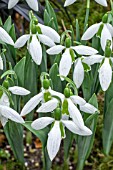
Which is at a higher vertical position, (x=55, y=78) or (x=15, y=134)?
(x=55, y=78)

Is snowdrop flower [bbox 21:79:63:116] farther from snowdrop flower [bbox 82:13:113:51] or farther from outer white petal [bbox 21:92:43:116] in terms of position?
snowdrop flower [bbox 82:13:113:51]

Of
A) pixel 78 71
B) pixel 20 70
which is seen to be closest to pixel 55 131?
pixel 78 71

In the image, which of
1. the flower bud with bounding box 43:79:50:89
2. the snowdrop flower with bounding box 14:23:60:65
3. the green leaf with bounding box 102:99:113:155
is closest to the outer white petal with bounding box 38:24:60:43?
the snowdrop flower with bounding box 14:23:60:65

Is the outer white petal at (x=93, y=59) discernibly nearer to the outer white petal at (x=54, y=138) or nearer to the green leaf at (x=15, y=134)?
the outer white petal at (x=54, y=138)

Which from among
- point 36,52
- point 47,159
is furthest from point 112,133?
point 36,52

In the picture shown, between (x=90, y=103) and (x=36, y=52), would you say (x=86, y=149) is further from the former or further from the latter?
(x=36, y=52)

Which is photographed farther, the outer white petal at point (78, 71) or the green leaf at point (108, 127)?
the green leaf at point (108, 127)

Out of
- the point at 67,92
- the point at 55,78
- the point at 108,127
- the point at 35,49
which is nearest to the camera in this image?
the point at 67,92

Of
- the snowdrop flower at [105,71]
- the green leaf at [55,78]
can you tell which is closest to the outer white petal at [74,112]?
the snowdrop flower at [105,71]

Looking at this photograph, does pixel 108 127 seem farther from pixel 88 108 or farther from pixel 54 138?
pixel 54 138
